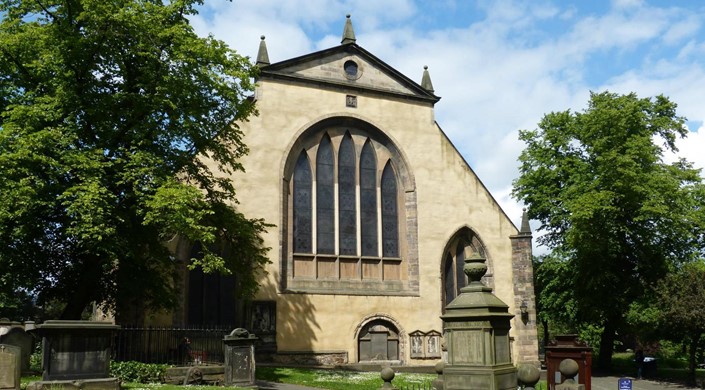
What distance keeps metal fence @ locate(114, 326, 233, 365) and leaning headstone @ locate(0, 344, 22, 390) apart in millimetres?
4297

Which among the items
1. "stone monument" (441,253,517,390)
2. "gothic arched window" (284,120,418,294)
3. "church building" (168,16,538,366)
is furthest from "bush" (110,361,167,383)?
"stone monument" (441,253,517,390)

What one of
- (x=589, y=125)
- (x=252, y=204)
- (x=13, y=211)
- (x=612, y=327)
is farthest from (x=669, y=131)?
(x=13, y=211)

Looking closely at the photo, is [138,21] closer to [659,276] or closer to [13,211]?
[13,211]

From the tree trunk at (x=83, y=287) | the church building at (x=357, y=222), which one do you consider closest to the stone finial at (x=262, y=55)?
the church building at (x=357, y=222)

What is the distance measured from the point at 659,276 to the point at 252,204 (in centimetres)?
1816

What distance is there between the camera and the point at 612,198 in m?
26.5

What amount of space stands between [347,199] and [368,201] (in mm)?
929

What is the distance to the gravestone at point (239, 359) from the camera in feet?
52.9

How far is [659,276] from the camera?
92.9 feet

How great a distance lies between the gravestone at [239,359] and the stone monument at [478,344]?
23.3 ft

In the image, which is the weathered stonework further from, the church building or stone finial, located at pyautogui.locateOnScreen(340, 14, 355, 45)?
stone finial, located at pyautogui.locateOnScreen(340, 14, 355, 45)

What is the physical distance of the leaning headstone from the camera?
12.3 meters

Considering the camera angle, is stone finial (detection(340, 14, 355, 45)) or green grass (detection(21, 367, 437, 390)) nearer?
green grass (detection(21, 367, 437, 390))

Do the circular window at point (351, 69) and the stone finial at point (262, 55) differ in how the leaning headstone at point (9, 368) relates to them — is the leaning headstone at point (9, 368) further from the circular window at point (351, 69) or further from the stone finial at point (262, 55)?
the circular window at point (351, 69)
